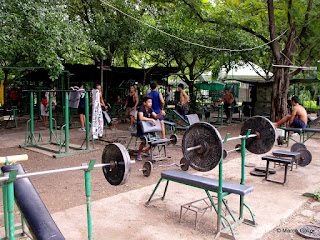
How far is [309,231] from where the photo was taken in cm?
425

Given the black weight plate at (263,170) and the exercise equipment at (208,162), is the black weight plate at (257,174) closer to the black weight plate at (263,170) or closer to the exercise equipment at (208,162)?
the black weight plate at (263,170)

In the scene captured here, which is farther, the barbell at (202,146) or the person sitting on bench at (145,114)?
the person sitting on bench at (145,114)

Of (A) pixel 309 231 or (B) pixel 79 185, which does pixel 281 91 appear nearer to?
(A) pixel 309 231

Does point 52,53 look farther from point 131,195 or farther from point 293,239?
point 293,239

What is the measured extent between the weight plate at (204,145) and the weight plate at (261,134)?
4.88 ft

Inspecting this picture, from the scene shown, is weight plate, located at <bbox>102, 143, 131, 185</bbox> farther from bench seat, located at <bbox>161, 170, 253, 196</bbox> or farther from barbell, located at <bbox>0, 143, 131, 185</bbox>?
bench seat, located at <bbox>161, 170, 253, 196</bbox>

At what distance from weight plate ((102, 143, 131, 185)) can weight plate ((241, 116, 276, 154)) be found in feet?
8.85

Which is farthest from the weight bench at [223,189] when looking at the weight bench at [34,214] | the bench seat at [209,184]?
the weight bench at [34,214]

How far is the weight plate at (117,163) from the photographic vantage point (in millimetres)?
3297

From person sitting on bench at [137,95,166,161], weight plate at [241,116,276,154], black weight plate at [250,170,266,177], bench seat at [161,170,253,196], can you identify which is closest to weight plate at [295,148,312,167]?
black weight plate at [250,170,266,177]

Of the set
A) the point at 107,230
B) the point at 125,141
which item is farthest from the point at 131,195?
the point at 125,141

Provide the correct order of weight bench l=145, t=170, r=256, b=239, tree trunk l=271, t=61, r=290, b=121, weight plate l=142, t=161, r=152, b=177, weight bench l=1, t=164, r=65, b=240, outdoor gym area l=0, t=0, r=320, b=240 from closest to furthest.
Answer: weight bench l=1, t=164, r=65, b=240 < outdoor gym area l=0, t=0, r=320, b=240 < weight bench l=145, t=170, r=256, b=239 < weight plate l=142, t=161, r=152, b=177 < tree trunk l=271, t=61, r=290, b=121

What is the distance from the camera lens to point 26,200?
298 centimetres

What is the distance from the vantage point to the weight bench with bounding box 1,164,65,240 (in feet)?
9.32
